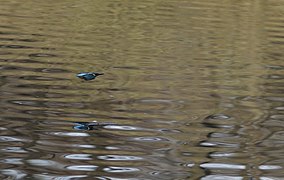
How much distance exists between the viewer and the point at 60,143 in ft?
30.7

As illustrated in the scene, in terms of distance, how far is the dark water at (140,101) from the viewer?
8742mm

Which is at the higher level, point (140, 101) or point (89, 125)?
point (89, 125)

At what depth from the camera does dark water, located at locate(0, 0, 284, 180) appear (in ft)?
28.7

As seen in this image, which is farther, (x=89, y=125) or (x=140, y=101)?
(x=140, y=101)

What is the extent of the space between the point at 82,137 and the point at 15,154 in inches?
44.3

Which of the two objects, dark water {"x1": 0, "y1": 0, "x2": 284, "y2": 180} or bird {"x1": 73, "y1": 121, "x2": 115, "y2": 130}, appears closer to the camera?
dark water {"x1": 0, "y1": 0, "x2": 284, "y2": 180}

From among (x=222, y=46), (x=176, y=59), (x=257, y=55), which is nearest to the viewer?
(x=176, y=59)

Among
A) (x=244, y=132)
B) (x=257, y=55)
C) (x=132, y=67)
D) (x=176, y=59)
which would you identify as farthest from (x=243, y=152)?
(x=257, y=55)

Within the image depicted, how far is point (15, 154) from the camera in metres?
8.82

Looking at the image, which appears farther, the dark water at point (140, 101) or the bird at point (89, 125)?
the bird at point (89, 125)

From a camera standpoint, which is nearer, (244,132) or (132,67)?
(244,132)

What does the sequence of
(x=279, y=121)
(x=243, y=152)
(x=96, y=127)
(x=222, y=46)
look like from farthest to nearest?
(x=222, y=46)
(x=279, y=121)
(x=96, y=127)
(x=243, y=152)

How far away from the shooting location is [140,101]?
1215cm

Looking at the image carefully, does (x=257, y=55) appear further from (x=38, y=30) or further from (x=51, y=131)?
(x=51, y=131)
